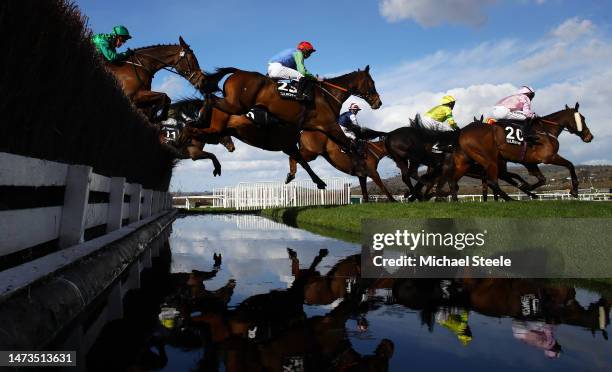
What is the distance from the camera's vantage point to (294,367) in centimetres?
250

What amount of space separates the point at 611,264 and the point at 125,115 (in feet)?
18.6

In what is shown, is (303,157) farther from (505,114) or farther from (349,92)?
(505,114)

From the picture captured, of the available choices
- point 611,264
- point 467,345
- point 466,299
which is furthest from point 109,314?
point 611,264

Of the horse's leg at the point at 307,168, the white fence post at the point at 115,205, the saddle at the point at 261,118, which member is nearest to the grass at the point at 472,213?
the horse's leg at the point at 307,168

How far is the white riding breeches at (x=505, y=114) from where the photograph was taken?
13945mm

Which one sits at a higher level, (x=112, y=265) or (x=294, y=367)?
(x=112, y=265)

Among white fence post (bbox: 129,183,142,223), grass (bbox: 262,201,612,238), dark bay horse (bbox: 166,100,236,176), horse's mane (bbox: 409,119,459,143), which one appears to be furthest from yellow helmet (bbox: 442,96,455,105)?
white fence post (bbox: 129,183,142,223)

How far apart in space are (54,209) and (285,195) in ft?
88.3

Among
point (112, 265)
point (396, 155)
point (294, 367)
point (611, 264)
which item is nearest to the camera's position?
point (294, 367)

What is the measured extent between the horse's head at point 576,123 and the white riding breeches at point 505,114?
1296 mm

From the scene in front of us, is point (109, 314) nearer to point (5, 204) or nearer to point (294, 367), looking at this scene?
point (5, 204)

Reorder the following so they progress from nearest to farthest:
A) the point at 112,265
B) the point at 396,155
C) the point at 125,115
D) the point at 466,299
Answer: the point at 112,265 < the point at 466,299 < the point at 125,115 < the point at 396,155

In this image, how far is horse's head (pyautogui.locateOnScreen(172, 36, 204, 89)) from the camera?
12281 millimetres

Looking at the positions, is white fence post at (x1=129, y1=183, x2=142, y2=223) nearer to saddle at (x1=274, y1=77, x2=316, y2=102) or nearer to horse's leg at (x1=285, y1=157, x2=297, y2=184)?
saddle at (x1=274, y1=77, x2=316, y2=102)
